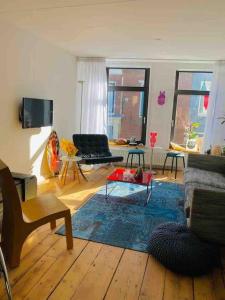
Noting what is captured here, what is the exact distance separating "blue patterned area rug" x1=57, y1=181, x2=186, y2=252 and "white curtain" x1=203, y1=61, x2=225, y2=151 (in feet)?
4.84

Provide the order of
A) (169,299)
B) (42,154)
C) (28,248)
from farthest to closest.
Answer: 1. (42,154)
2. (28,248)
3. (169,299)

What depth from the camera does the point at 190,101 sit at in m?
5.61

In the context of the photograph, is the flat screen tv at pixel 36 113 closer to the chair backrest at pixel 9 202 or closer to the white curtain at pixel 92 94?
the white curtain at pixel 92 94

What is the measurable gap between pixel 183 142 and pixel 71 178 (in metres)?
2.76

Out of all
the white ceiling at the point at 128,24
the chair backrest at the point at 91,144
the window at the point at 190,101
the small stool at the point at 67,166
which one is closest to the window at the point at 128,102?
the window at the point at 190,101

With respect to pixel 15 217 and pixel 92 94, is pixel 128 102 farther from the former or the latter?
pixel 15 217

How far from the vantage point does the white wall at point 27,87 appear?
3334 millimetres

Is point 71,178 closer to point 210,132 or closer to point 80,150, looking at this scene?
point 80,150

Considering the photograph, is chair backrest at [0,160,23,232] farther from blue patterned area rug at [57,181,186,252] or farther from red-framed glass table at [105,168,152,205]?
red-framed glass table at [105,168,152,205]

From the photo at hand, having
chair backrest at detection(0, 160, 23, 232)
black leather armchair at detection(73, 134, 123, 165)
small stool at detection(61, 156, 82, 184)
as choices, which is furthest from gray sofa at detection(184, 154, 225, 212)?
chair backrest at detection(0, 160, 23, 232)

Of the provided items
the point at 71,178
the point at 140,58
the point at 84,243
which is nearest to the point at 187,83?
the point at 140,58

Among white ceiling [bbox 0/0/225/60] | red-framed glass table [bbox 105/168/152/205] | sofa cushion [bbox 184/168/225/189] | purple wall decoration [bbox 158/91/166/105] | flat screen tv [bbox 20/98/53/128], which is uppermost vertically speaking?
white ceiling [bbox 0/0/225/60]

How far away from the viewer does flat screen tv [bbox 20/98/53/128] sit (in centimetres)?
364

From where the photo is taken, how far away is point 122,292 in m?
1.87
